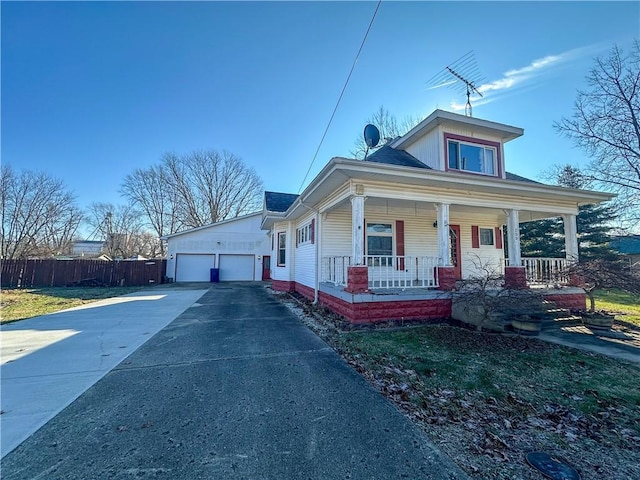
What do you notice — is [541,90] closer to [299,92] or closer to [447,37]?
[447,37]

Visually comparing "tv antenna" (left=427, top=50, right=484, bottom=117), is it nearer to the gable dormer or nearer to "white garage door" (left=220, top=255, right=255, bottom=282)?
the gable dormer

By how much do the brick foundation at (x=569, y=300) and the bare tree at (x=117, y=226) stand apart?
38536 mm

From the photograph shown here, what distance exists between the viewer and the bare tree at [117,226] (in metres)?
33.4

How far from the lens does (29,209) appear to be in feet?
75.9

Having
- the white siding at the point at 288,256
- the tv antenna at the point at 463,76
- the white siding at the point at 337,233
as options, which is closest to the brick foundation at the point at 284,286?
the white siding at the point at 288,256

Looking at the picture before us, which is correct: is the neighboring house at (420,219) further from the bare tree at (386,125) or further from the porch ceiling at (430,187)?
the bare tree at (386,125)

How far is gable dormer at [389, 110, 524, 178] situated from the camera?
8.75 meters

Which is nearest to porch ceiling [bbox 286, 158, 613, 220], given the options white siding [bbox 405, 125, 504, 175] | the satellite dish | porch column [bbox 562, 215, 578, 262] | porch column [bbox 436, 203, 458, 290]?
porch column [bbox 562, 215, 578, 262]

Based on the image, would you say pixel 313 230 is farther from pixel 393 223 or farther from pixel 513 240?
pixel 513 240

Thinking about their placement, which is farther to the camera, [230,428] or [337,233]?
[337,233]

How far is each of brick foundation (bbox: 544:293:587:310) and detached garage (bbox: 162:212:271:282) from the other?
694 inches

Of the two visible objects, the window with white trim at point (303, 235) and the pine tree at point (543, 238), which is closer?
the window with white trim at point (303, 235)

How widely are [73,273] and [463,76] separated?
887 inches

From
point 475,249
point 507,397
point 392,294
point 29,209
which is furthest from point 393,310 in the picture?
point 29,209
